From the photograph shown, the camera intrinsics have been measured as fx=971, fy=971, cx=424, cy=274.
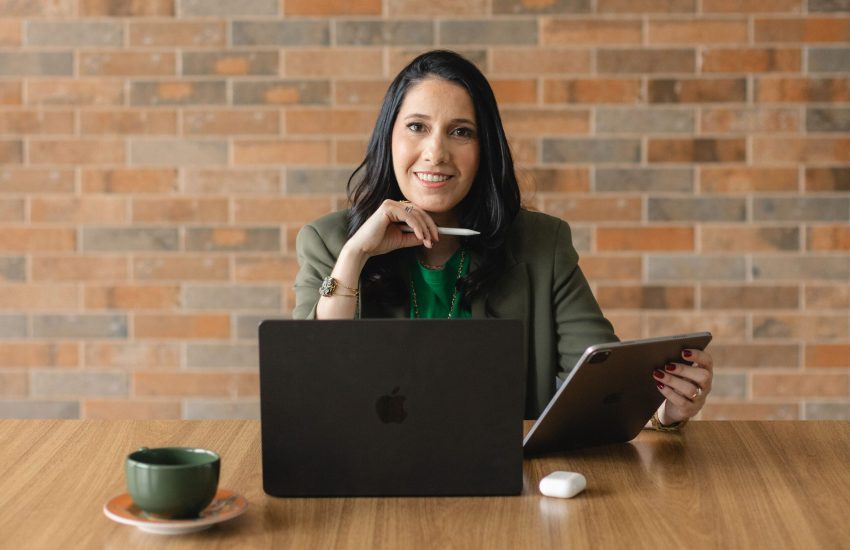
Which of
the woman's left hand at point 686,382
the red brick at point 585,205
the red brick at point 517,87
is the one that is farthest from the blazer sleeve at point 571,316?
the red brick at point 517,87

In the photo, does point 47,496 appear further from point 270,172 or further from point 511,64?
point 511,64

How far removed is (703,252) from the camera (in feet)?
9.15

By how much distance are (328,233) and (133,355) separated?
1.08m

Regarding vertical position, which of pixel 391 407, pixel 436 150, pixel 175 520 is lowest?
pixel 175 520

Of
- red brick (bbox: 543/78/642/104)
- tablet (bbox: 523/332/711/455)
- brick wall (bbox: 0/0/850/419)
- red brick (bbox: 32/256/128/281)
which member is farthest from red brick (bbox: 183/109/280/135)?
tablet (bbox: 523/332/711/455)

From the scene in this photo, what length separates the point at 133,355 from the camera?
2.84 metres

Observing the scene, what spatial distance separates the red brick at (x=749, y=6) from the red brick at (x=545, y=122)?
0.46 m

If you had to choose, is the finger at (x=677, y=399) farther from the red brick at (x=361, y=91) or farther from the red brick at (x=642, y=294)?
the red brick at (x=361, y=91)

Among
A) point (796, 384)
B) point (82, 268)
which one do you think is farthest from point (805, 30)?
point (82, 268)

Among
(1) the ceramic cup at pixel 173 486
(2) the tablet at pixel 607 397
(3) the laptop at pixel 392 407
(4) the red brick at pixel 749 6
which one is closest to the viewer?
(1) the ceramic cup at pixel 173 486

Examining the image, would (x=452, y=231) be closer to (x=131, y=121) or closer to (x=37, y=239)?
(x=131, y=121)

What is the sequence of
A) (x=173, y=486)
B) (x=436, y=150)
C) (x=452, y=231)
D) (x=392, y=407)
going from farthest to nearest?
1. (x=436, y=150)
2. (x=452, y=231)
3. (x=392, y=407)
4. (x=173, y=486)

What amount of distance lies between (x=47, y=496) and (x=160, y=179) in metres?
1.68

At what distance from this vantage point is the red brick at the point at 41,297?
2830 millimetres
